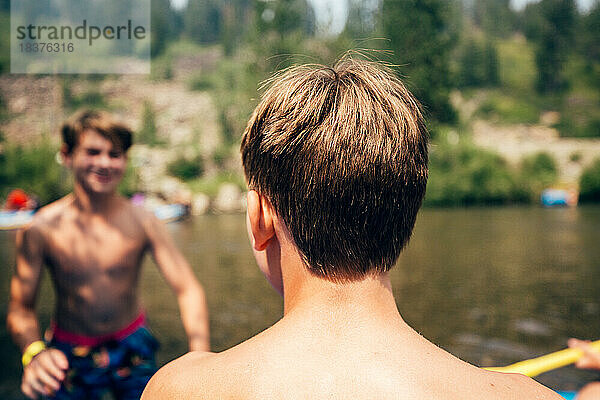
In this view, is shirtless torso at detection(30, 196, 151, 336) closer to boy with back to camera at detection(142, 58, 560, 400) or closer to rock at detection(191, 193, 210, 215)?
boy with back to camera at detection(142, 58, 560, 400)

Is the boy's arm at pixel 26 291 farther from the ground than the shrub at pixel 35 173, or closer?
farther from the ground

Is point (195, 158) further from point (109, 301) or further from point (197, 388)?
point (197, 388)

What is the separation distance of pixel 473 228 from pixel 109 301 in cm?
1604

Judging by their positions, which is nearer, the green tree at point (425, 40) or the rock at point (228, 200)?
the rock at point (228, 200)

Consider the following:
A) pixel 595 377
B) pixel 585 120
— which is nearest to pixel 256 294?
pixel 595 377

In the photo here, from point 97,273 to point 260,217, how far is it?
7.57ft

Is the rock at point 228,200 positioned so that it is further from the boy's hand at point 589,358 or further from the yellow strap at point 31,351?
the boy's hand at point 589,358

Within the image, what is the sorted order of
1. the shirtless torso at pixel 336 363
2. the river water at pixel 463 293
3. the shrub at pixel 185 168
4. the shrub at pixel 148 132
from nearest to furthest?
the shirtless torso at pixel 336 363, the river water at pixel 463 293, the shrub at pixel 185 168, the shrub at pixel 148 132

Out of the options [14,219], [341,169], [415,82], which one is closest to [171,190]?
[14,219]

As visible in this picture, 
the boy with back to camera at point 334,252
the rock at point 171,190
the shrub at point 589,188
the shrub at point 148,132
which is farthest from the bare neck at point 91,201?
the shrub at point 148,132

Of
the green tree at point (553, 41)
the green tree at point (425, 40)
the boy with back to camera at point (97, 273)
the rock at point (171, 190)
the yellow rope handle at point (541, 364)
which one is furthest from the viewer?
the green tree at point (553, 41)

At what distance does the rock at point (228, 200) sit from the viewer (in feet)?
85.8

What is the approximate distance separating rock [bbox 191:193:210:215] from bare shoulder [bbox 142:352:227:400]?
24.3 m

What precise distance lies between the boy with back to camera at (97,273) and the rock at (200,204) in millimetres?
22040
